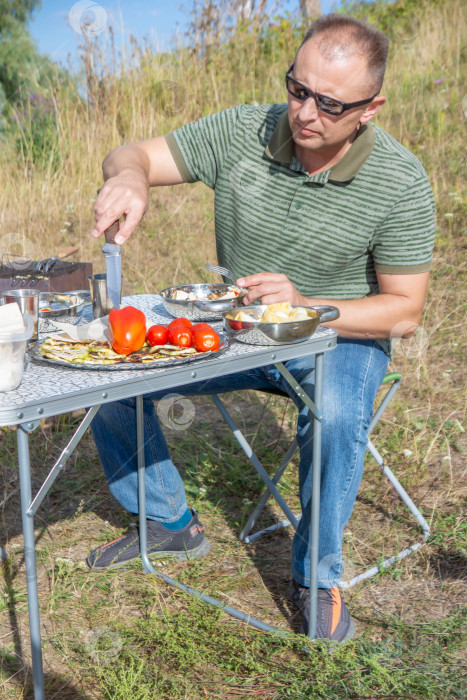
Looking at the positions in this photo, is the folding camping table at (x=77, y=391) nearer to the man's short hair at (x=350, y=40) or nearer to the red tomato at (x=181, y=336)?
the red tomato at (x=181, y=336)

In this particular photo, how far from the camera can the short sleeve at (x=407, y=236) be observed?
8.55 feet

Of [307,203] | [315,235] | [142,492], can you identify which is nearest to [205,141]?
[307,203]

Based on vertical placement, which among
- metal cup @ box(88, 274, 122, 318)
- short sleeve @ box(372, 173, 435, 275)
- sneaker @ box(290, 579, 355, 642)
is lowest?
sneaker @ box(290, 579, 355, 642)

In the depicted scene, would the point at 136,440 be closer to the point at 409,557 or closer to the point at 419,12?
the point at 409,557

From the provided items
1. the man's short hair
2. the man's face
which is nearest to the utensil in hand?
the man's face

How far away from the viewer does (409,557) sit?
2.98m

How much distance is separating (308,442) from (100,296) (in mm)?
791

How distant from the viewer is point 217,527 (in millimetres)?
3225

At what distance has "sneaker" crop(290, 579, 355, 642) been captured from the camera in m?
2.40

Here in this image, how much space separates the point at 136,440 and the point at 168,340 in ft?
3.00

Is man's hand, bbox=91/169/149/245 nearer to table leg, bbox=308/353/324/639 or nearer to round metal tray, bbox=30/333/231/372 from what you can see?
round metal tray, bbox=30/333/231/372

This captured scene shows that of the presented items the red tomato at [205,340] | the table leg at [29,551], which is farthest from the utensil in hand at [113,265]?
the table leg at [29,551]

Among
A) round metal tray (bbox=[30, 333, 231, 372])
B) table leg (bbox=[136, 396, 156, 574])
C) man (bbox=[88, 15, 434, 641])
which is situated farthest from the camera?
table leg (bbox=[136, 396, 156, 574])

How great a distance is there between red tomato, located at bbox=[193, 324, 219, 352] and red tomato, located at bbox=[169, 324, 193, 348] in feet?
0.07
